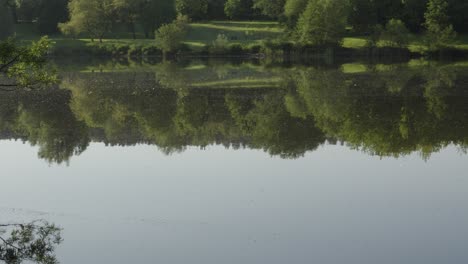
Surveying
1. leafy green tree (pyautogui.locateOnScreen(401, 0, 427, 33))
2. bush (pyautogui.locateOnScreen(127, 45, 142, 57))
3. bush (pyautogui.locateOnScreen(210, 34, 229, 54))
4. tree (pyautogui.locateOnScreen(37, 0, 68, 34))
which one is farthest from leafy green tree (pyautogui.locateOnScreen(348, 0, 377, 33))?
tree (pyautogui.locateOnScreen(37, 0, 68, 34))

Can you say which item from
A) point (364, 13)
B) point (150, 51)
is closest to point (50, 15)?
point (150, 51)

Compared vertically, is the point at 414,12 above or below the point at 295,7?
below

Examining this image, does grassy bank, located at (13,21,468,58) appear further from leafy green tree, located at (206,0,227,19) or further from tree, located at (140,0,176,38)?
leafy green tree, located at (206,0,227,19)

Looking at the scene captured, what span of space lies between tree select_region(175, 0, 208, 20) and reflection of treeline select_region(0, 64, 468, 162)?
64544 millimetres

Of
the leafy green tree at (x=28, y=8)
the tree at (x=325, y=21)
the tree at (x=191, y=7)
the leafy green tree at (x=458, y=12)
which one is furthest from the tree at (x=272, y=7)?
the leafy green tree at (x=28, y=8)

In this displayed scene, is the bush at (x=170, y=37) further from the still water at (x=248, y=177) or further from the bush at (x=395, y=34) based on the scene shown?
the still water at (x=248, y=177)

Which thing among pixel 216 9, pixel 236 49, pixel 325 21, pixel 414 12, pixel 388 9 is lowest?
pixel 236 49

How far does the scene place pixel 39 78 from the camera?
2144 cm

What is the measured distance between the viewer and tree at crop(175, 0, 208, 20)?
123 m

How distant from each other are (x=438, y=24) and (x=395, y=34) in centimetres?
629

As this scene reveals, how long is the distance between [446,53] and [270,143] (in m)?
70.6

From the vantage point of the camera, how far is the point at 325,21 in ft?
314

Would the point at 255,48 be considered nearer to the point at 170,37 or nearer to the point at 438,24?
the point at 170,37

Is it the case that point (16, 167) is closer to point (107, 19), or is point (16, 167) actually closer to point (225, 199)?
point (225, 199)
